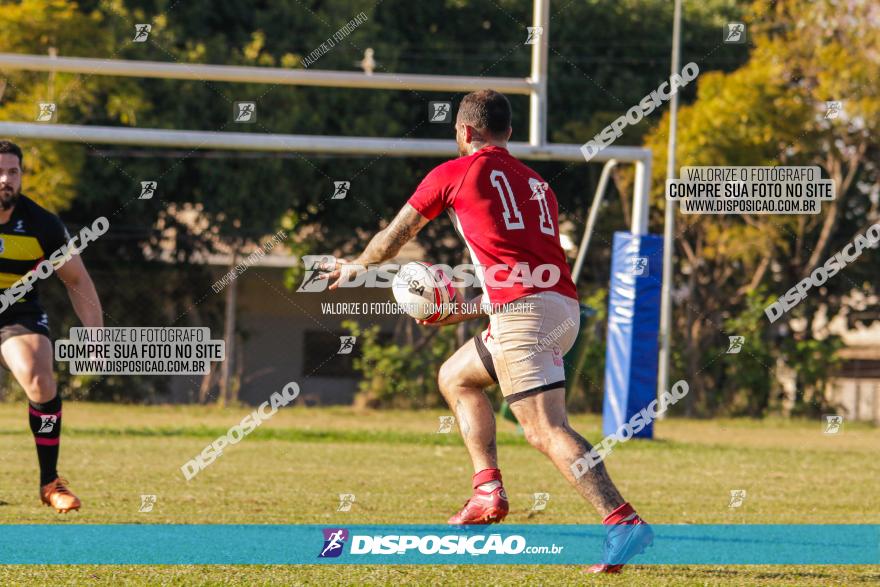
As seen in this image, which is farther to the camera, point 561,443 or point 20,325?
point 20,325

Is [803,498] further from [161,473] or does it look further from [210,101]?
[210,101]

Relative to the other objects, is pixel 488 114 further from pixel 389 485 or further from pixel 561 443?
pixel 389 485

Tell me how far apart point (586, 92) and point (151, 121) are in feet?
30.4

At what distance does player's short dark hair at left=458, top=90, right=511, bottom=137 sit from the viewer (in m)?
6.06

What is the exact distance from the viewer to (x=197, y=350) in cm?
1383

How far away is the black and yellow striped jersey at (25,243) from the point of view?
7250 millimetres

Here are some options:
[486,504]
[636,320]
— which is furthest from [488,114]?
[636,320]

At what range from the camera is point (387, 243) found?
6004 mm

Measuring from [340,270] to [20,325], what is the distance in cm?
234

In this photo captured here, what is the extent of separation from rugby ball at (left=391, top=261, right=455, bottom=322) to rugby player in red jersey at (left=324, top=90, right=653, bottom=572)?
0.83ft

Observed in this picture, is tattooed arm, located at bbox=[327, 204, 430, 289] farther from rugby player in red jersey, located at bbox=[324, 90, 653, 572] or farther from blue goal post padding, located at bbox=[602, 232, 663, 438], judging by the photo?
blue goal post padding, located at bbox=[602, 232, 663, 438]

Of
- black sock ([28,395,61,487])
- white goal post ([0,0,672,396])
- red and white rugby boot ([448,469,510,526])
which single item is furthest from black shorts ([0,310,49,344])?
white goal post ([0,0,672,396])

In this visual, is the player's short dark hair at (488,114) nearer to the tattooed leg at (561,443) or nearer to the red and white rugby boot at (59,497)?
the tattooed leg at (561,443)

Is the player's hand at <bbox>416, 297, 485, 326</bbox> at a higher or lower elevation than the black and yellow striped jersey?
lower
